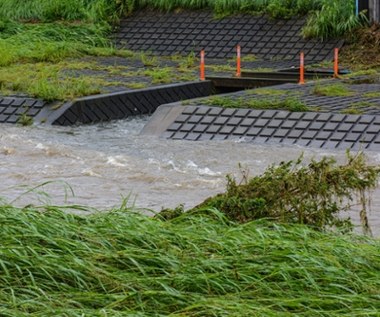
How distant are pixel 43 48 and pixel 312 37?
18.7 ft

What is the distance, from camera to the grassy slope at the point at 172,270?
630cm

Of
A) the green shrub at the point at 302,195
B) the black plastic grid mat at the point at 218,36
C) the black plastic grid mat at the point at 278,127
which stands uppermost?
the green shrub at the point at 302,195

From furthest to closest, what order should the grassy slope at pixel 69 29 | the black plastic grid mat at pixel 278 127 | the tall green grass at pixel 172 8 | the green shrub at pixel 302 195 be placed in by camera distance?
1. the tall green grass at pixel 172 8
2. the grassy slope at pixel 69 29
3. the black plastic grid mat at pixel 278 127
4. the green shrub at pixel 302 195

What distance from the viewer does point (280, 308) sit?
20.9 feet

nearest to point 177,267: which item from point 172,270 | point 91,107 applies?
point 172,270

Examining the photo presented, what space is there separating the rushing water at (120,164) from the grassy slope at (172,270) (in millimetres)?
3847

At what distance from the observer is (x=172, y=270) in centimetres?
686

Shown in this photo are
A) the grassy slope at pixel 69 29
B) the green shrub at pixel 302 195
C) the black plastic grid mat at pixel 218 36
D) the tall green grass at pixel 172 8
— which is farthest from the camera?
the tall green grass at pixel 172 8

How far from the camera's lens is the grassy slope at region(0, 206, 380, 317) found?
6.30m

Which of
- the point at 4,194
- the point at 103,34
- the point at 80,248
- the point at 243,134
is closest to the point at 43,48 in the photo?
the point at 103,34

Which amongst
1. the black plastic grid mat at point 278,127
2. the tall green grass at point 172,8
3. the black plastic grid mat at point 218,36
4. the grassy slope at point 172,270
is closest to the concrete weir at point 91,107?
the black plastic grid mat at point 278,127

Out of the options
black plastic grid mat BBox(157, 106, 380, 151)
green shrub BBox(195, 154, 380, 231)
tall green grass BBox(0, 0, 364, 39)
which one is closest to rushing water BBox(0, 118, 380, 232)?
black plastic grid mat BBox(157, 106, 380, 151)

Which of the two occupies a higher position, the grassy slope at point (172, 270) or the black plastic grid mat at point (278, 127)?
the grassy slope at point (172, 270)

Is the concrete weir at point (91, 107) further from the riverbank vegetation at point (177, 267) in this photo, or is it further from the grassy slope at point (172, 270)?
the grassy slope at point (172, 270)
